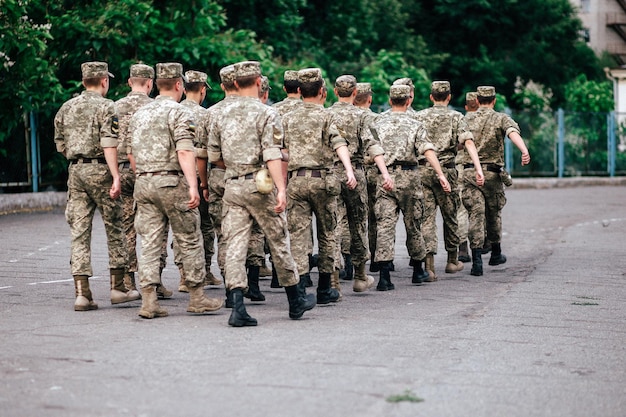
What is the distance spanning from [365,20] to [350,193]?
94.7 feet

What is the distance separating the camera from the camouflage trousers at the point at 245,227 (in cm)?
934

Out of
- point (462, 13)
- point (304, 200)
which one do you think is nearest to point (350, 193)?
point (304, 200)

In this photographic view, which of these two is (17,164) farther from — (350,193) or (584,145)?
(584,145)

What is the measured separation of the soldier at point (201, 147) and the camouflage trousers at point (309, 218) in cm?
80

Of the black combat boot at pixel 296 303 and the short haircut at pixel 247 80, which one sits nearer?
the short haircut at pixel 247 80

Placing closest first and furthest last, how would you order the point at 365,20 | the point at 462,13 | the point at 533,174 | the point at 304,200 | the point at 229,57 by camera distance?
the point at 304,200, the point at 229,57, the point at 533,174, the point at 365,20, the point at 462,13

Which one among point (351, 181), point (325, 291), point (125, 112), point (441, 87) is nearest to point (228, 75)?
point (351, 181)

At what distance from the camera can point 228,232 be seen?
9438mm

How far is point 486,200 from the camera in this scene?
14.1 metres

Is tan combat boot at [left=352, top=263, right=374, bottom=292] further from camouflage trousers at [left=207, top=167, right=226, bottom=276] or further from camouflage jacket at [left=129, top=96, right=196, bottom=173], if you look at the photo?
camouflage jacket at [left=129, top=96, right=196, bottom=173]

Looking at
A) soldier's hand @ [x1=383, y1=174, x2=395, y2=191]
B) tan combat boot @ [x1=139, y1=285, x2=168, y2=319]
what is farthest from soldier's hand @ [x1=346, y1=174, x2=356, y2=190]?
tan combat boot @ [x1=139, y1=285, x2=168, y2=319]

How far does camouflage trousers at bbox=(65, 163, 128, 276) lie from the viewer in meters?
10.3

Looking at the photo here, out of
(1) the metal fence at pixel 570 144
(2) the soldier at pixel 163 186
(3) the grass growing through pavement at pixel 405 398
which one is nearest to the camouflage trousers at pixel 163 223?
(2) the soldier at pixel 163 186

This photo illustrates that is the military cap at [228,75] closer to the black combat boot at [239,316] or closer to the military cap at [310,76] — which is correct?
the military cap at [310,76]
